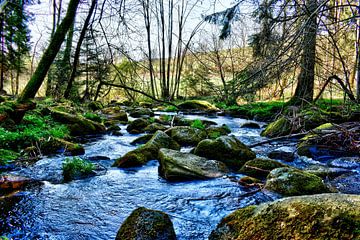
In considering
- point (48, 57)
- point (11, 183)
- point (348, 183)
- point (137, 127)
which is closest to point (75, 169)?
point (11, 183)

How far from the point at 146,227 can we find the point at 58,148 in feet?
14.5

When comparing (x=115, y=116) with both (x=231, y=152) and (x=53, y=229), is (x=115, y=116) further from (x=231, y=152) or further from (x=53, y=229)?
(x=53, y=229)

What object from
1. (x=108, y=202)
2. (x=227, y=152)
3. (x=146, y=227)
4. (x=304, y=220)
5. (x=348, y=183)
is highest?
(x=304, y=220)

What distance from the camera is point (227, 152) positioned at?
533 centimetres

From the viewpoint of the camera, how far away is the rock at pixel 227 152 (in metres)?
5.21

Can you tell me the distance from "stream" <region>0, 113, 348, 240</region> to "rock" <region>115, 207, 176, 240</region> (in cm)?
39

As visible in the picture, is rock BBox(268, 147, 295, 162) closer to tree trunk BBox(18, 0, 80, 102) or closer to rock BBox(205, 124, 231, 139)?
rock BBox(205, 124, 231, 139)

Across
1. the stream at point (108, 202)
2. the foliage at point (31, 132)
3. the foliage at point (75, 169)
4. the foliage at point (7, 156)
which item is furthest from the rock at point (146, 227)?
the foliage at point (31, 132)

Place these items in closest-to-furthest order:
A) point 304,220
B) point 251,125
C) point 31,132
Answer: point 304,220
point 31,132
point 251,125

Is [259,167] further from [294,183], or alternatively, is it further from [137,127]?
[137,127]

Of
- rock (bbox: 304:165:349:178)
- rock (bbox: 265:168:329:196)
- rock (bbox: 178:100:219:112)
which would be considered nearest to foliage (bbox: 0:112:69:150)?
rock (bbox: 265:168:329:196)

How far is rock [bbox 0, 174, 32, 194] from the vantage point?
12.6 ft

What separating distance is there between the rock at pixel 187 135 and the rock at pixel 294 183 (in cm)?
331

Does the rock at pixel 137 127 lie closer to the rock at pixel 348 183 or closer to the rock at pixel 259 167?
the rock at pixel 259 167
